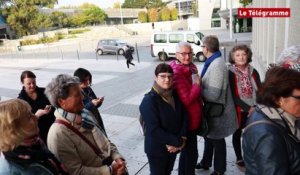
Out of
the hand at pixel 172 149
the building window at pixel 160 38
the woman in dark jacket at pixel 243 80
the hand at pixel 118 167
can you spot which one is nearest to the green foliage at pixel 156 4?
the building window at pixel 160 38

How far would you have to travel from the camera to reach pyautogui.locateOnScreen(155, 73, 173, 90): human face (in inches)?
115

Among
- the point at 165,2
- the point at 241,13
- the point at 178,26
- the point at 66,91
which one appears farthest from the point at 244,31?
the point at 165,2

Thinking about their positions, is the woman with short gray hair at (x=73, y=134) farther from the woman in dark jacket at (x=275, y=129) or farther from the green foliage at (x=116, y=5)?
the green foliage at (x=116, y=5)

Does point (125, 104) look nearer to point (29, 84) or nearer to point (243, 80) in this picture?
point (29, 84)

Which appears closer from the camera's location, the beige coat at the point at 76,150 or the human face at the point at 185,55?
the beige coat at the point at 76,150

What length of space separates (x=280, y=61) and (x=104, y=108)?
603cm

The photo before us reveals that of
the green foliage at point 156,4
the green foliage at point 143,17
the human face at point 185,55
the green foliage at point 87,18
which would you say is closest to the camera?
the human face at point 185,55

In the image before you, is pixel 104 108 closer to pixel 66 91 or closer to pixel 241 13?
pixel 241 13

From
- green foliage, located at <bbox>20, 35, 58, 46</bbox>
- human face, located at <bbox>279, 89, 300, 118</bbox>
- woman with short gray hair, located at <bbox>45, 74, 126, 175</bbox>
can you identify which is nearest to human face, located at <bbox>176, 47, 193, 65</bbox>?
woman with short gray hair, located at <bbox>45, 74, 126, 175</bbox>

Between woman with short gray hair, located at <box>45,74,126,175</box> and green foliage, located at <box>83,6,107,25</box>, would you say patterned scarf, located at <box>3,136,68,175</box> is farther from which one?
green foliage, located at <box>83,6,107,25</box>

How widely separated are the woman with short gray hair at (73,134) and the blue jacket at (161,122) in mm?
598

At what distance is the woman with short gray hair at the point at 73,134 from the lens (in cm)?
226

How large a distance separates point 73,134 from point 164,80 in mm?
1067

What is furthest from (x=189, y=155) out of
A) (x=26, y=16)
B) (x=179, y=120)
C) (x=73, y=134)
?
(x=26, y=16)
